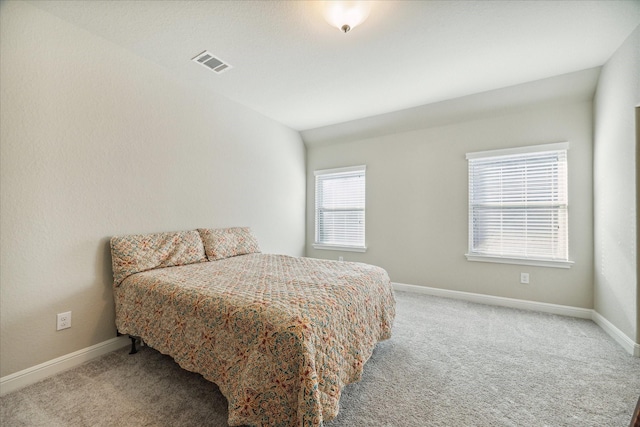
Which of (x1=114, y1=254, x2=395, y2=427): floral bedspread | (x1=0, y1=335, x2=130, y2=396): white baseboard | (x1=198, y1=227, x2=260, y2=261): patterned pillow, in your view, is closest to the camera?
(x1=114, y1=254, x2=395, y2=427): floral bedspread

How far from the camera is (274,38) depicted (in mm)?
2197

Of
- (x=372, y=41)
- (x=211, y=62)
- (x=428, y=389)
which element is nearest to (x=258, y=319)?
(x=428, y=389)

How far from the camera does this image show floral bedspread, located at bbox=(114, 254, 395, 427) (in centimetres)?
120

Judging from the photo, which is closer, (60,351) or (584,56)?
(60,351)

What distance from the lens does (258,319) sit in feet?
4.35

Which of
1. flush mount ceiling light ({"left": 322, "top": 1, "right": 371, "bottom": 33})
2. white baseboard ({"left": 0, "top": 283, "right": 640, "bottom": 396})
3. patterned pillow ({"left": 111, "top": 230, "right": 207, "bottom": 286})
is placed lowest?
white baseboard ({"left": 0, "top": 283, "right": 640, "bottom": 396})

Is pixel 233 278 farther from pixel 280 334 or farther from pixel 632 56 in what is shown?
pixel 632 56

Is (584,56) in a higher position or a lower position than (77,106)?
higher

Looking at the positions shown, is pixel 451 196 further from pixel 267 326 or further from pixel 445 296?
pixel 267 326

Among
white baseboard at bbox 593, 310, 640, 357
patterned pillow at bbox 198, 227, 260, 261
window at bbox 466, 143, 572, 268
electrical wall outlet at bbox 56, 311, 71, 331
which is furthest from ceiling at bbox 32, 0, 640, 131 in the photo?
white baseboard at bbox 593, 310, 640, 357

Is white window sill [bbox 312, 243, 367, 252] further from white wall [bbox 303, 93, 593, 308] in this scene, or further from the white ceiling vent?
the white ceiling vent

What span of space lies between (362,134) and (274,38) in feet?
7.45

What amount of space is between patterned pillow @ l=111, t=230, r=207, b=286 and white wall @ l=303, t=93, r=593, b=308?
239 cm

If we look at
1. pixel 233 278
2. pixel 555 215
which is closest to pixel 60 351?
pixel 233 278
